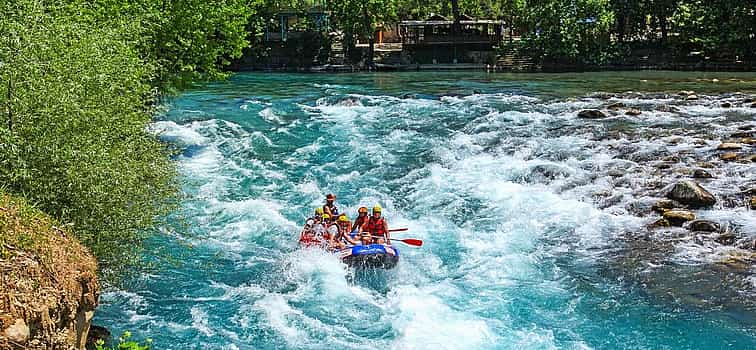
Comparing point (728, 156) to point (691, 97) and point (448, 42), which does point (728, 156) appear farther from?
point (448, 42)

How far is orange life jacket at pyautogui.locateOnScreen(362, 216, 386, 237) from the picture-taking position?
16797mm

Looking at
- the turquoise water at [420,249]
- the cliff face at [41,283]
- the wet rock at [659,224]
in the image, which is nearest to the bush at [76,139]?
the cliff face at [41,283]

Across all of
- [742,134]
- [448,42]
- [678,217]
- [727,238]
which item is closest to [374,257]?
[678,217]

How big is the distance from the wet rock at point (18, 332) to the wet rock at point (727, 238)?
46.3 feet

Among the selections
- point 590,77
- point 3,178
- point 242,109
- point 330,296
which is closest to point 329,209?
point 330,296

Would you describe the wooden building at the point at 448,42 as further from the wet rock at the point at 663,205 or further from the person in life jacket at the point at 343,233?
the person in life jacket at the point at 343,233

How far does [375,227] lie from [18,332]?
10073 millimetres

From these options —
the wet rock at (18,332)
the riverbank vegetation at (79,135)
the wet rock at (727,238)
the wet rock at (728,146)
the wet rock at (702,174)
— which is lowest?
the wet rock at (727,238)

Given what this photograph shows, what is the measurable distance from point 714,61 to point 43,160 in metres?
51.9

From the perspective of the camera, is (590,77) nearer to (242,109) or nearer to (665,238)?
(242,109)

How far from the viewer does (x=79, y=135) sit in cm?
1095

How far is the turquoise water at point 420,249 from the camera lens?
13102mm

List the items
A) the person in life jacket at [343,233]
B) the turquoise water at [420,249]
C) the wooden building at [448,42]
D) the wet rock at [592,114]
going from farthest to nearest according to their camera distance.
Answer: the wooden building at [448,42] → the wet rock at [592,114] → the person in life jacket at [343,233] → the turquoise water at [420,249]

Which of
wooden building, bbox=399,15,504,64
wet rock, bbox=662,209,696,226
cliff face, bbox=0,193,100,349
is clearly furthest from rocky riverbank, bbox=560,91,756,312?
wooden building, bbox=399,15,504,64
